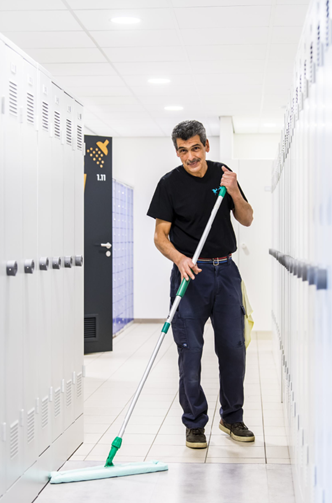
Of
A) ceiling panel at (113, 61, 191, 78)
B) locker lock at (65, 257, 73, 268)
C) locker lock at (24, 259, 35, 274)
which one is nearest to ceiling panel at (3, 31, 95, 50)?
ceiling panel at (113, 61, 191, 78)

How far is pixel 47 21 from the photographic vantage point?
4.55m

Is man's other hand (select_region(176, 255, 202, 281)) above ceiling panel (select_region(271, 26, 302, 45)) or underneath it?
underneath

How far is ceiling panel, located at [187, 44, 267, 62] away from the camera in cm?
515

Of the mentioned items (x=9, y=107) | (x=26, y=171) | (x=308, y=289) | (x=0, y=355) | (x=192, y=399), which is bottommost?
(x=192, y=399)

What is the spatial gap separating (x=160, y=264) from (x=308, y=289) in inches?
284

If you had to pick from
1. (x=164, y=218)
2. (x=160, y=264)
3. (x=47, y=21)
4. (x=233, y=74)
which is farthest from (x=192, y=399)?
(x=160, y=264)

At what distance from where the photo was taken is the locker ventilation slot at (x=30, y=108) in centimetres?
261

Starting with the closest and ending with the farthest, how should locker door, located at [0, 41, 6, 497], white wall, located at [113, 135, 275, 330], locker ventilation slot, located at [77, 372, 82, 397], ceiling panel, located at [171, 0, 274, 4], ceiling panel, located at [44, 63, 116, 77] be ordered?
locker door, located at [0, 41, 6, 497], locker ventilation slot, located at [77, 372, 82, 397], ceiling panel, located at [171, 0, 274, 4], ceiling panel, located at [44, 63, 116, 77], white wall, located at [113, 135, 275, 330]

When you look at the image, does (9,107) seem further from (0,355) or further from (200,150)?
(200,150)

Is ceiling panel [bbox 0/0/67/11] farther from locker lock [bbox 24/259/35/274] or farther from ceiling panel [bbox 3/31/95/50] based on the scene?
locker lock [bbox 24/259/35/274]

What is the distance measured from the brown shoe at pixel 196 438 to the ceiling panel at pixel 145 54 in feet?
10.1

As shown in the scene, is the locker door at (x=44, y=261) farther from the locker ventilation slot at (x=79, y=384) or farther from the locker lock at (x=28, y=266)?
the locker ventilation slot at (x=79, y=384)

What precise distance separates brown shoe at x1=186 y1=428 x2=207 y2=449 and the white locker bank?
573 mm

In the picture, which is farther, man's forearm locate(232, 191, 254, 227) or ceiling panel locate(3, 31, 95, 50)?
ceiling panel locate(3, 31, 95, 50)
